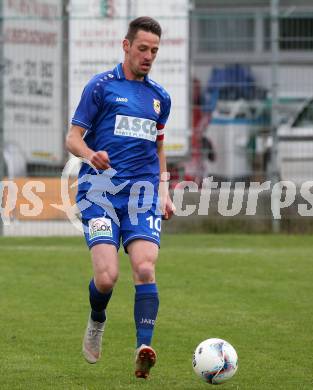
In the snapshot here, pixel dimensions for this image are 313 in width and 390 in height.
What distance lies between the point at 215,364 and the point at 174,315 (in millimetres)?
2873

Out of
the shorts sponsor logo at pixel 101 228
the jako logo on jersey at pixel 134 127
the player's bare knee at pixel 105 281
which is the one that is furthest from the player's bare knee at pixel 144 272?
the jako logo on jersey at pixel 134 127

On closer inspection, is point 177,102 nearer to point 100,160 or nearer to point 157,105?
point 157,105

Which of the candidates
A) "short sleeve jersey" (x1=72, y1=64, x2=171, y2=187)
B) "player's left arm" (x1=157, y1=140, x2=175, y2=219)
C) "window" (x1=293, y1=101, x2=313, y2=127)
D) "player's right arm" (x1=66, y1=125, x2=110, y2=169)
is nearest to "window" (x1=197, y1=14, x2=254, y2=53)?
"window" (x1=293, y1=101, x2=313, y2=127)

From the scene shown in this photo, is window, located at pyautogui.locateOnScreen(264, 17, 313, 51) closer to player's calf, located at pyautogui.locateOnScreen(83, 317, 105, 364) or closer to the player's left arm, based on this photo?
the player's left arm

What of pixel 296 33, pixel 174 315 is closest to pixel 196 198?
pixel 296 33

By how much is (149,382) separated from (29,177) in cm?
1029

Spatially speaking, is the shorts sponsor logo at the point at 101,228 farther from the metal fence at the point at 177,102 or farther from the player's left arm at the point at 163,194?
the metal fence at the point at 177,102

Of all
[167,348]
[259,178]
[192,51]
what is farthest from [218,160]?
[167,348]

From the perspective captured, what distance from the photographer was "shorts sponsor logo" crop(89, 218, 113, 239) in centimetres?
696

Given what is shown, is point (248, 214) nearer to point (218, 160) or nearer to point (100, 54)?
point (218, 160)

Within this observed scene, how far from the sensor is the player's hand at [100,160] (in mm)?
6621

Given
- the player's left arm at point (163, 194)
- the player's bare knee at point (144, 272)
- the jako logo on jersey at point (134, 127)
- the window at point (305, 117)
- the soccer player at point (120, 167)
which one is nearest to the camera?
the player's bare knee at point (144, 272)

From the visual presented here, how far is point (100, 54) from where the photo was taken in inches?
651

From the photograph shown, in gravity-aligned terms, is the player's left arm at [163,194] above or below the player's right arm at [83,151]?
below
